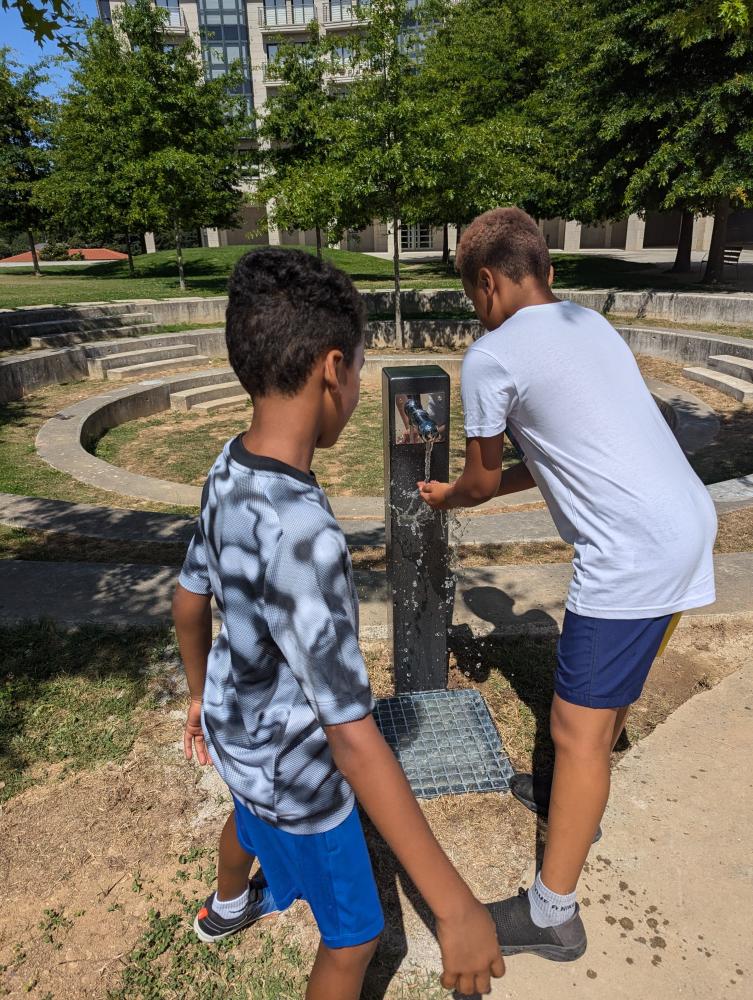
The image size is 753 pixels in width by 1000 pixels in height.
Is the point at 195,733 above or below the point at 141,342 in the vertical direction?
above

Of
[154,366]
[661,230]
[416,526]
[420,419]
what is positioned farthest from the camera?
[661,230]

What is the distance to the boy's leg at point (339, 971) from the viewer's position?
4.29 ft

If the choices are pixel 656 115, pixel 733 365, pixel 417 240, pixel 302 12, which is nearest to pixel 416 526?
pixel 733 365

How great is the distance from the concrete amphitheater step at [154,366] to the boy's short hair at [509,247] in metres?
10.6

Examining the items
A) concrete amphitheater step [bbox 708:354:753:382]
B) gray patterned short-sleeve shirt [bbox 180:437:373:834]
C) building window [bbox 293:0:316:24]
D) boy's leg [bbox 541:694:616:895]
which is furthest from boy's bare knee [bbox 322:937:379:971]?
building window [bbox 293:0:316:24]

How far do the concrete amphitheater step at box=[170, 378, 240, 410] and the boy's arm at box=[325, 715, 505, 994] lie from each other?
9812 mm

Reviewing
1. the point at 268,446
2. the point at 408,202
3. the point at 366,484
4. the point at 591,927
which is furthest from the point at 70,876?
the point at 408,202

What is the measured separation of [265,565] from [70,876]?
1.60 m

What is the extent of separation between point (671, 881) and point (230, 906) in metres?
1.26

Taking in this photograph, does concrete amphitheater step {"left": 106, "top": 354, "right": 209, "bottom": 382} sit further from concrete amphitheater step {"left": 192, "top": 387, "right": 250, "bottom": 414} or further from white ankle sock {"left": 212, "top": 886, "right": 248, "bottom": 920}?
white ankle sock {"left": 212, "top": 886, "right": 248, "bottom": 920}

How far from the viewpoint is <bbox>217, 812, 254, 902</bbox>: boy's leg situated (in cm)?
166

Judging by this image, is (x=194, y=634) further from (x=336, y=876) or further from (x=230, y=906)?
(x=230, y=906)

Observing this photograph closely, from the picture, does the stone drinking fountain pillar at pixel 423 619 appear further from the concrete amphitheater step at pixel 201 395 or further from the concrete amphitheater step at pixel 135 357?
the concrete amphitheater step at pixel 135 357

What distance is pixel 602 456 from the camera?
5.16 feet
